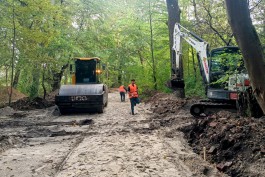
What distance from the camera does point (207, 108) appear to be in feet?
36.5

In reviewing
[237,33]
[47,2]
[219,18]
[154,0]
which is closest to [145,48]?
[154,0]

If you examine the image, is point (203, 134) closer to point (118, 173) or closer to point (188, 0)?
point (118, 173)

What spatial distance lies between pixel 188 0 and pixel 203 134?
1420 cm

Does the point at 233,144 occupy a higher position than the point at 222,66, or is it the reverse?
the point at 222,66

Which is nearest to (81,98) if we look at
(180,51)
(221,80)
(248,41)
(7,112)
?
(7,112)

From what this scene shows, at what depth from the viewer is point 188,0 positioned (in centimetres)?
2008

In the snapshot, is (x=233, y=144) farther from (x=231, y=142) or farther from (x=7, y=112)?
(x=7, y=112)

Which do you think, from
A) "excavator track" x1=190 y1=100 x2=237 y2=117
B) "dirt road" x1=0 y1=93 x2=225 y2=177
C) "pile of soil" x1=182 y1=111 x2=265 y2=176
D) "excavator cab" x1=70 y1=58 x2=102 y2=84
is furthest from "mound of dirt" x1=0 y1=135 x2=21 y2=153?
"excavator cab" x1=70 y1=58 x2=102 y2=84

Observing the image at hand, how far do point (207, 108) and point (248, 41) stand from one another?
21.6 ft

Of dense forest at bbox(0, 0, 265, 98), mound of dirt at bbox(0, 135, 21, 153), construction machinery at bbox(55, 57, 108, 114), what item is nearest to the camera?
mound of dirt at bbox(0, 135, 21, 153)

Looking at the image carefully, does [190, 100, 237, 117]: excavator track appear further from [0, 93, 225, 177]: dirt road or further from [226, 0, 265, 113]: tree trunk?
[226, 0, 265, 113]: tree trunk

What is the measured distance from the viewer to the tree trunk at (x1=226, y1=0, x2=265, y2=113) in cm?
468

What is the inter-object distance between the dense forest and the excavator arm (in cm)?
254

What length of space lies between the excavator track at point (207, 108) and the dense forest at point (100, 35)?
2559mm
